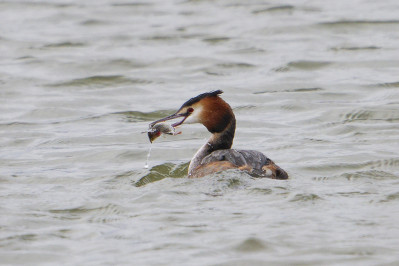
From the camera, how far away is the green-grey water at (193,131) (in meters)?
7.00

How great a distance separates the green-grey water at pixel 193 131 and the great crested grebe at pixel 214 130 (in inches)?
7.7

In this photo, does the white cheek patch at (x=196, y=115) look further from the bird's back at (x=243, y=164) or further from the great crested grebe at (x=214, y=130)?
the bird's back at (x=243, y=164)

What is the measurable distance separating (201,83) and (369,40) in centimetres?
350

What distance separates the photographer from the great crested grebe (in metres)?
8.47

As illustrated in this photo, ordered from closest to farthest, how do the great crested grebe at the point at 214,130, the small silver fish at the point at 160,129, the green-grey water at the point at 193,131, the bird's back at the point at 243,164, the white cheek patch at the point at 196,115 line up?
the green-grey water at the point at 193,131 < the bird's back at the point at 243,164 < the great crested grebe at the point at 214,130 < the white cheek patch at the point at 196,115 < the small silver fish at the point at 160,129

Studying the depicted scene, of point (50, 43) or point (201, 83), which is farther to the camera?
point (50, 43)

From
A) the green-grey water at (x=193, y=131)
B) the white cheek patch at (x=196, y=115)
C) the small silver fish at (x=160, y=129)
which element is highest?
the white cheek patch at (x=196, y=115)

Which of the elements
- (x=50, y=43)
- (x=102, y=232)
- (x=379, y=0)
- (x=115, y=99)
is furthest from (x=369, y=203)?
(x=379, y=0)

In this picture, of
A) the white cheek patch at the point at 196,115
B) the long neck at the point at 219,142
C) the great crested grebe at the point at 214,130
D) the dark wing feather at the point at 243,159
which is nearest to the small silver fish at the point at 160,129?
the great crested grebe at the point at 214,130

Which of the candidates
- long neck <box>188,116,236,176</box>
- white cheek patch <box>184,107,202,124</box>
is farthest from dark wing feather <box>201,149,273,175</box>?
white cheek patch <box>184,107,202,124</box>

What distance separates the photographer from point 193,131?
453 inches

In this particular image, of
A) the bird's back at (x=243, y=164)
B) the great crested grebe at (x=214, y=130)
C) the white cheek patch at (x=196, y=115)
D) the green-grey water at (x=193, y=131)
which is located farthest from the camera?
the white cheek patch at (x=196, y=115)

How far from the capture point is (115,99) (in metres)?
13.2

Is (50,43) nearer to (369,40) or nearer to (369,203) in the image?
(369,40)
